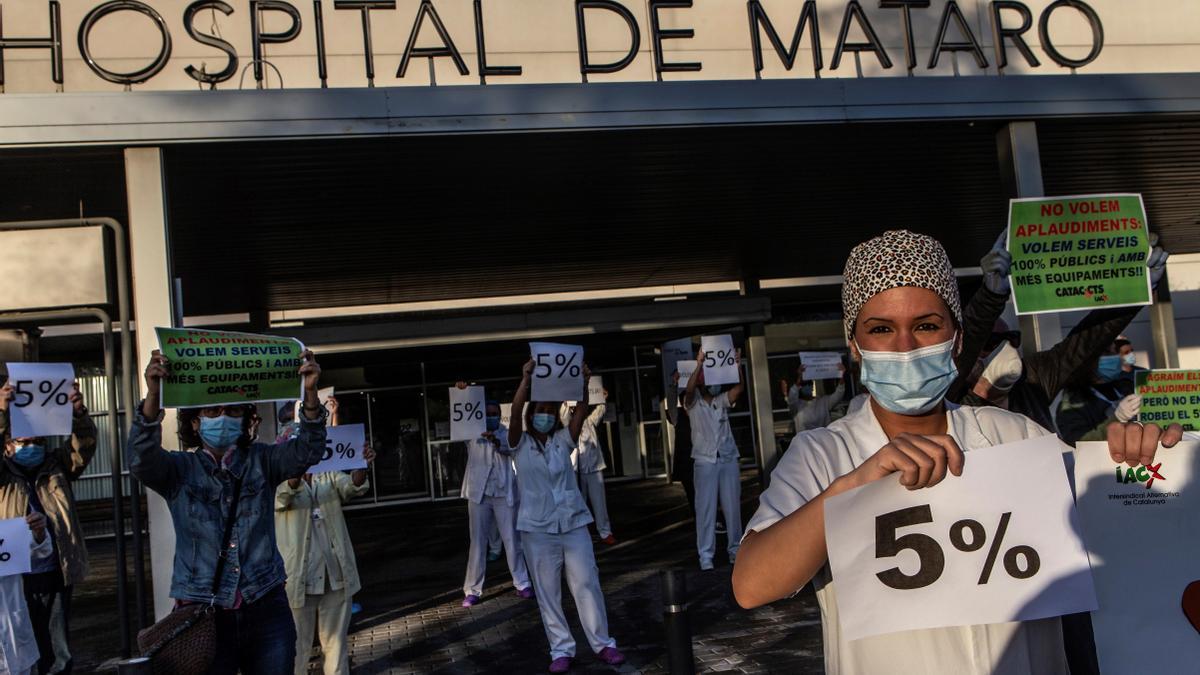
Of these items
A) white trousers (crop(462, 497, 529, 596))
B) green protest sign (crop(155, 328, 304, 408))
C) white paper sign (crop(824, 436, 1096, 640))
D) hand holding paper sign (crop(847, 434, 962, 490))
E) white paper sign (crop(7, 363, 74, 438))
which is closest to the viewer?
hand holding paper sign (crop(847, 434, 962, 490))

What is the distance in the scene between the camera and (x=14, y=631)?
610 centimetres

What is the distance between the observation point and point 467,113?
673 cm

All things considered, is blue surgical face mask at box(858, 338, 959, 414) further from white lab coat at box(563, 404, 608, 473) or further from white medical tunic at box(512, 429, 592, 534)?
white lab coat at box(563, 404, 608, 473)

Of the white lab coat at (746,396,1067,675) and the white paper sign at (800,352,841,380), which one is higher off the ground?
the white paper sign at (800,352,841,380)

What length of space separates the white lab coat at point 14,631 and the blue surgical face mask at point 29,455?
0.99 meters

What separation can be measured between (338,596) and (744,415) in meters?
17.2

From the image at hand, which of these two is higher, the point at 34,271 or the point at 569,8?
the point at 569,8

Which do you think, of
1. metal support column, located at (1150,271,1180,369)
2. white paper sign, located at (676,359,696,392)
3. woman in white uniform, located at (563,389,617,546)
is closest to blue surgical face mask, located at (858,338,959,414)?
white paper sign, located at (676,359,696,392)

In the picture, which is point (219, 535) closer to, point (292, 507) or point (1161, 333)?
point (292, 507)

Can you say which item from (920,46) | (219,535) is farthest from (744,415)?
(219,535)

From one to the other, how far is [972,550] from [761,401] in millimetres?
12399

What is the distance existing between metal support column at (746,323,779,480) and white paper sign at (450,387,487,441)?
442 cm

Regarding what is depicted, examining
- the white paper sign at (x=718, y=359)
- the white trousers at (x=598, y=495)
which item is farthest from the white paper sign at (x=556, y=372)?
the white trousers at (x=598, y=495)

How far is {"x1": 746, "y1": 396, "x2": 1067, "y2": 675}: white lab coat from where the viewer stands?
6.28 feet
